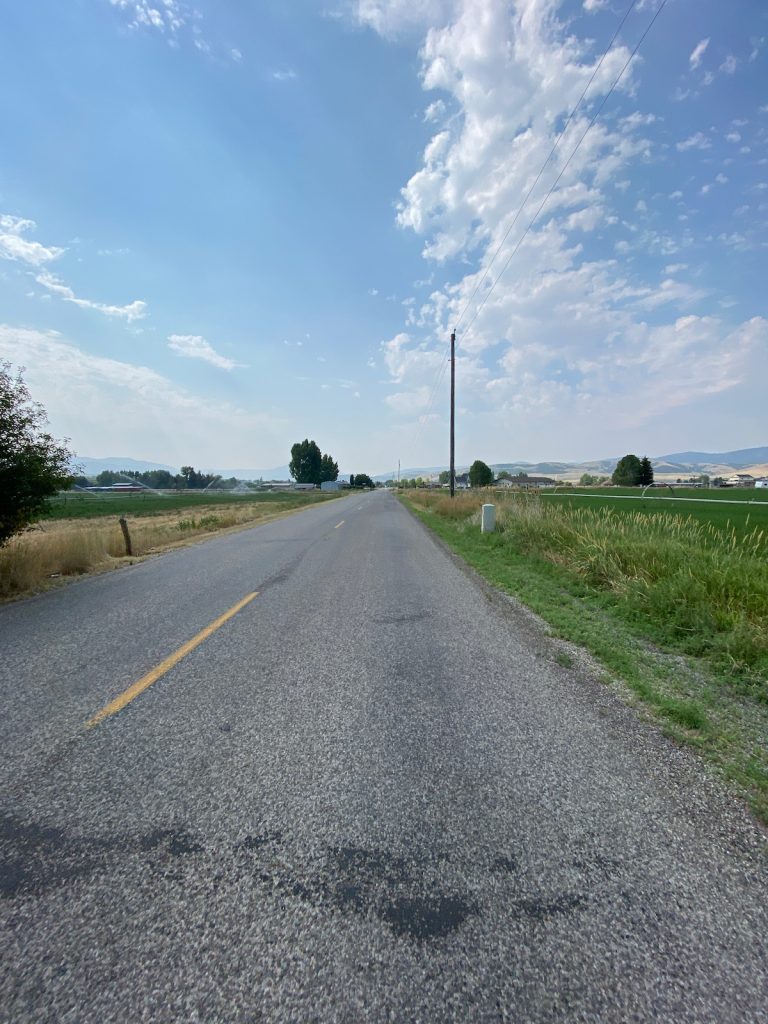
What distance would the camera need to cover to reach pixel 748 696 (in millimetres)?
3541

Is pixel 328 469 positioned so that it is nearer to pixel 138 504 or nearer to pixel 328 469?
pixel 328 469

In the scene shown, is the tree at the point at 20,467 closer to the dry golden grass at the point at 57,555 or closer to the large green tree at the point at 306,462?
the dry golden grass at the point at 57,555

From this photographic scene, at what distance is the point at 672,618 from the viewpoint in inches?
201

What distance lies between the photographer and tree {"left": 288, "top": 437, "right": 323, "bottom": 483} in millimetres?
123000

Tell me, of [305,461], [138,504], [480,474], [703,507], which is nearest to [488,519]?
[703,507]

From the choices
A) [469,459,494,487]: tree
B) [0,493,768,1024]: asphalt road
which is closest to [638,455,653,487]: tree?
[469,459,494,487]: tree

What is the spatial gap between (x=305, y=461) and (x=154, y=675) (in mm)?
122371

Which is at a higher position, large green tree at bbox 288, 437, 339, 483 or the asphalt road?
large green tree at bbox 288, 437, 339, 483

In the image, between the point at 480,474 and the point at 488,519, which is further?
the point at 480,474

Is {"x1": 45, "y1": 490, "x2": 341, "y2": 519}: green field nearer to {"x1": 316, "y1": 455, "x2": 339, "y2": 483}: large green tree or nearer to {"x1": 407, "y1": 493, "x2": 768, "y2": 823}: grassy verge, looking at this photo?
{"x1": 407, "y1": 493, "x2": 768, "y2": 823}: grassy verge

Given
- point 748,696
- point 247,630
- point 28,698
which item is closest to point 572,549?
point 748,696

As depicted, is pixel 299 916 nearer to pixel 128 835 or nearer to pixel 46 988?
pixel 46 988

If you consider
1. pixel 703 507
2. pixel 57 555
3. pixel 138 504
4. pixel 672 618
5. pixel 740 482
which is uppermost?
pixel 57 555

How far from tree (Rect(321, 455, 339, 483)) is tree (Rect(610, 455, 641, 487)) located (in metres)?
80.8
